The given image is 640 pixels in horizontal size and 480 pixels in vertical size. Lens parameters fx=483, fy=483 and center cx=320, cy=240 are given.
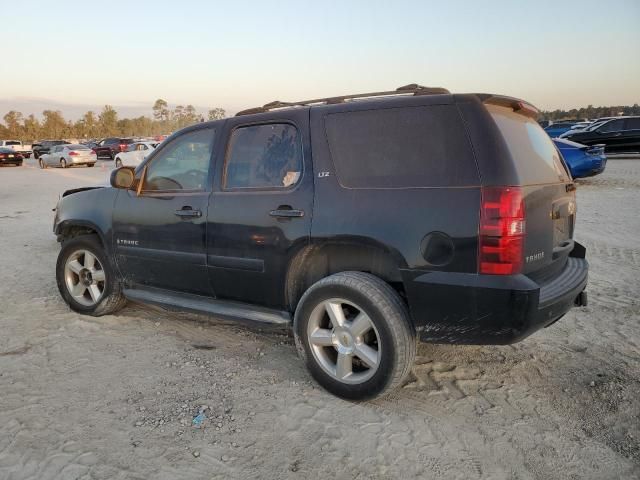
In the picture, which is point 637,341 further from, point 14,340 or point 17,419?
point 14,340

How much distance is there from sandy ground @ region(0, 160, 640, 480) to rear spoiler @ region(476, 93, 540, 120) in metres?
1.80

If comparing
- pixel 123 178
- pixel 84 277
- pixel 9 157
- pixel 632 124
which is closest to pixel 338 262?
pixel 123 178

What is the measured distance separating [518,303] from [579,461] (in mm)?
836

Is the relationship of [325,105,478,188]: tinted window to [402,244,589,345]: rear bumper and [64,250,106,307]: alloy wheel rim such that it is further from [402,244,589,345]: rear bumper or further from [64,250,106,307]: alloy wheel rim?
[64,250,106,307]: alloy wheel rim

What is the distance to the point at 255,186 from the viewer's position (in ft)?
11.4

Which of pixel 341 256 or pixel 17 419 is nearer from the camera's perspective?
pixel 17 419

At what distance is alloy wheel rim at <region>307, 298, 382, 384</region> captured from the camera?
9.74ft

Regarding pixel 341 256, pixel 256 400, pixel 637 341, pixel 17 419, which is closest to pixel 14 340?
pixel 17 419

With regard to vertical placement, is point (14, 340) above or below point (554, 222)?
below

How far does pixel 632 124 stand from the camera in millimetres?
18344

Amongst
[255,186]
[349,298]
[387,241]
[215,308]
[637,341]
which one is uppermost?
[255,186]

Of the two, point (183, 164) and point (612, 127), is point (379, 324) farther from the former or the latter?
point (612, 127)

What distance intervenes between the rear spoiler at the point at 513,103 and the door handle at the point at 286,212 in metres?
1.30

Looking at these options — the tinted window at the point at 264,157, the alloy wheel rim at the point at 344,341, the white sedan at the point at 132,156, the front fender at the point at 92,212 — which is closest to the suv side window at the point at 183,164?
the tinted window at the point at 264,157
